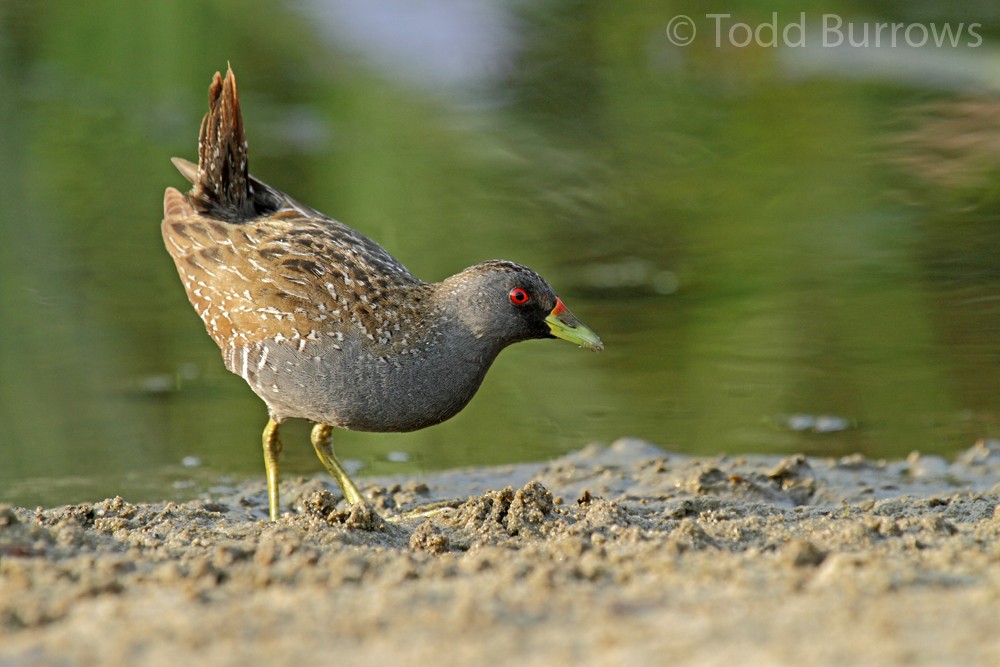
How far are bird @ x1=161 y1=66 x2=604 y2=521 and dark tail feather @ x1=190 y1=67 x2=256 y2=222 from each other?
43cm

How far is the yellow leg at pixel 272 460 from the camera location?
5.82 metres

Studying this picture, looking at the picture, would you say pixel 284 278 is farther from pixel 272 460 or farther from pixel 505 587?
pixel 505 587

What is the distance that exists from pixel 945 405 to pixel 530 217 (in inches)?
171

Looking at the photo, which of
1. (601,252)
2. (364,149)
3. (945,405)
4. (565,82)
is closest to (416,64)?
(565,82)

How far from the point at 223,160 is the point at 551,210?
491 centimetres

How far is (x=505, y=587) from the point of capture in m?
3.41

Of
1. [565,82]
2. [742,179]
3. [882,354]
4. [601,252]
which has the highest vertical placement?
[565,82]

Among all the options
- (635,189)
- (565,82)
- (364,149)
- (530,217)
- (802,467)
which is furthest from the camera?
(565,82)

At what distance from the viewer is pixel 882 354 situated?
7.85 meters

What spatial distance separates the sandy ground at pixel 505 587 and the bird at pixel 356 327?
55 cm

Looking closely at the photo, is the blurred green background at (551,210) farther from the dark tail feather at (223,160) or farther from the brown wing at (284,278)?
the dark tail feather at (223,160)

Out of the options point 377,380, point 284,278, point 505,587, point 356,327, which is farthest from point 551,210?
point 505,587

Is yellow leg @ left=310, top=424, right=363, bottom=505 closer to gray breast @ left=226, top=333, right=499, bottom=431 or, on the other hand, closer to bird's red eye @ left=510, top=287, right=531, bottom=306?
gray breast @ left=226, top=333, right=499, bottom=431

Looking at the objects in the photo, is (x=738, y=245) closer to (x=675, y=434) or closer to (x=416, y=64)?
(x=675, y=434)
